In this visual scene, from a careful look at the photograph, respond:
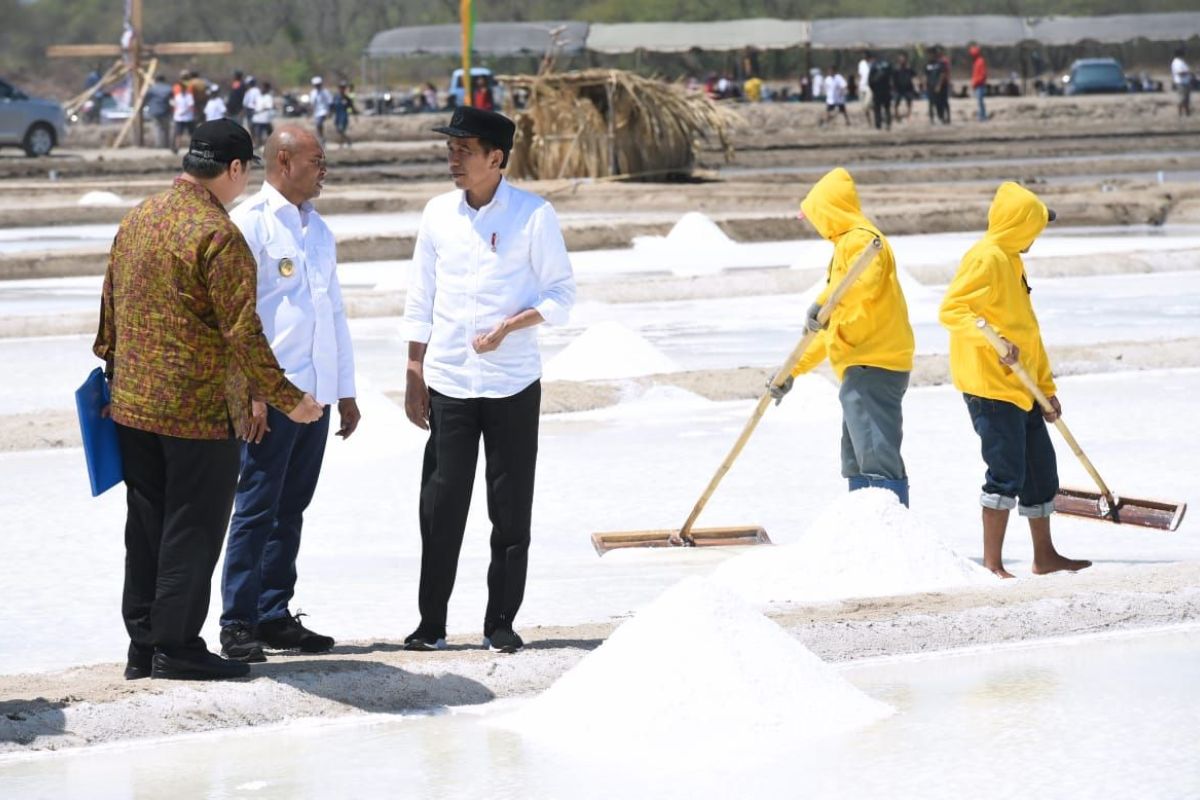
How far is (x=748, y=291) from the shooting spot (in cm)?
1503

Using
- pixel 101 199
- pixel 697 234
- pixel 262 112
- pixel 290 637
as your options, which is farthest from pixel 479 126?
pixel 262 112

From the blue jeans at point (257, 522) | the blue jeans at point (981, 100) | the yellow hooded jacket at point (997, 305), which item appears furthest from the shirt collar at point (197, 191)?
the blue jeans at point (981, 100)

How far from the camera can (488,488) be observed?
5238 millimetres

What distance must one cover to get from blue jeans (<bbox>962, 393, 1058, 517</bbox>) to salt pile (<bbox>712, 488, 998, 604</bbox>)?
35cm

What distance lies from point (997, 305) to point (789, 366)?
0.68 meters

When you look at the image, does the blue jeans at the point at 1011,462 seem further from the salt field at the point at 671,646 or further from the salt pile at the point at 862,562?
the salt pile at the point at 862,562

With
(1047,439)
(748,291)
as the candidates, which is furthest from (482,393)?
(748,291)

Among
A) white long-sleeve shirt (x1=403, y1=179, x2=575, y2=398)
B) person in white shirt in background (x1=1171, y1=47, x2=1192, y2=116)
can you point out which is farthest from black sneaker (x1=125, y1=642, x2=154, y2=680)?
person in white shirt in background (x1=1171, y1=47, x2=1192, y2=116)

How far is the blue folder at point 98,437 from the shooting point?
4.66 metres

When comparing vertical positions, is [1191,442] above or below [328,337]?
below

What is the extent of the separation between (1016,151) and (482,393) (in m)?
30.2

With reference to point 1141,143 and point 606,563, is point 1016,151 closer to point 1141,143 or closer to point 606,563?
point 1141,143

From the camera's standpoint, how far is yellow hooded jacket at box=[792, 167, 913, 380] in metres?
6.50

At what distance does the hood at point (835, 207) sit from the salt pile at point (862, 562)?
993 millimetres
